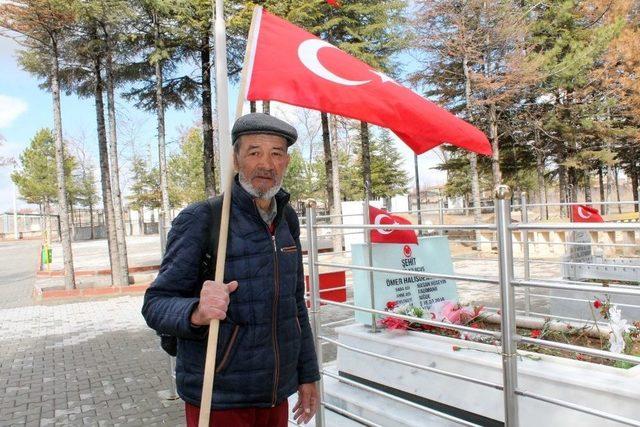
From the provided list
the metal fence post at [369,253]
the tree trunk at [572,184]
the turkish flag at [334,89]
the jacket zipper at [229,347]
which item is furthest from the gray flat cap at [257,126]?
the tree trunk at [572,184]

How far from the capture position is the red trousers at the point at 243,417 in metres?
2.03

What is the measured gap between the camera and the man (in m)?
1.97

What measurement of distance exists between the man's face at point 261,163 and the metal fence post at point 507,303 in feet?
2.98

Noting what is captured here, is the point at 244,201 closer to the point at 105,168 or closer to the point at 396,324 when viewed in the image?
the point at 396,324

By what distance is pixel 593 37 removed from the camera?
21156 millimetres

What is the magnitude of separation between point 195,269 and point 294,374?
2.15ft

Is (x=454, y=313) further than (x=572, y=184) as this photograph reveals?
No

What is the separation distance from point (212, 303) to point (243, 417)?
0.58 m

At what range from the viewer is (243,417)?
2068 millimetres

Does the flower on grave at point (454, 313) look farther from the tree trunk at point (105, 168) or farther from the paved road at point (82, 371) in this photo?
the tree trunk at point (105, 168)

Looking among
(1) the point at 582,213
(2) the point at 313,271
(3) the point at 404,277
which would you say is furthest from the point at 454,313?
(1) the point at 582,213

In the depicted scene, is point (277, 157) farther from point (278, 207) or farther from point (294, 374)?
point (294, 374)

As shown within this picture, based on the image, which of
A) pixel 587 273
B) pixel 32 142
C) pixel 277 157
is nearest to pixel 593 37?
pixel 587 273

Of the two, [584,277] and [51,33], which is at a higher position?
[51,33]
